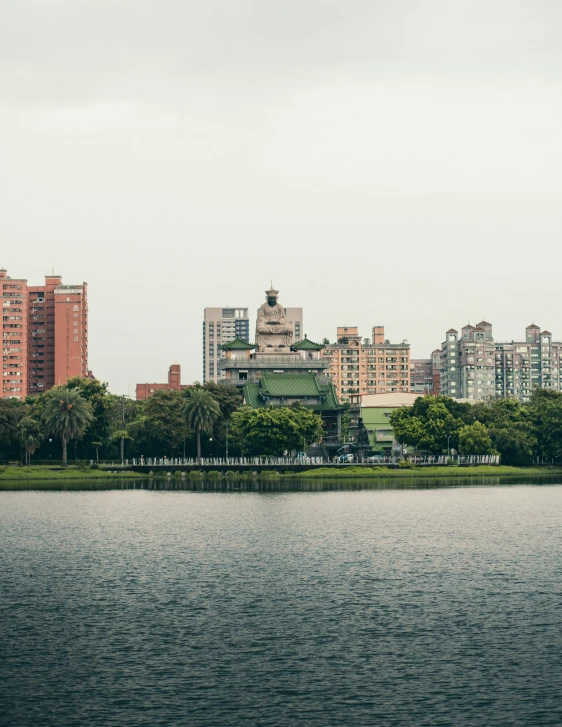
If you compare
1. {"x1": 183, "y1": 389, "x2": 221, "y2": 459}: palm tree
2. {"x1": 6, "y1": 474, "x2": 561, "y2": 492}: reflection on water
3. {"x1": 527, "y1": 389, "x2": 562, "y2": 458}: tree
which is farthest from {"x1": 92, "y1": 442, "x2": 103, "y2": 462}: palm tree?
{"x1": 527, "y1": 389, "x2": 562, "y2": 458}: tree

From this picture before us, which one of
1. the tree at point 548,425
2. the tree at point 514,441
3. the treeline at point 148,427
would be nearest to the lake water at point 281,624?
the treeline at point 148,427

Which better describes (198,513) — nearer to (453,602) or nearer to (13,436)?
(453,602)

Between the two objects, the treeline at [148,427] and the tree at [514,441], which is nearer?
the treeline at [148,427]

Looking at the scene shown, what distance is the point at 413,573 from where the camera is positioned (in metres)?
60.3

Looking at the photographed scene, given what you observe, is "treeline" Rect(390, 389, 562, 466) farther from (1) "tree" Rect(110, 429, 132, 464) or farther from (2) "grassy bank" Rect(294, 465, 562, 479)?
(1) "tree" Rect(110, 429, 132, 464)

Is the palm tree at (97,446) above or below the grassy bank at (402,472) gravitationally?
above

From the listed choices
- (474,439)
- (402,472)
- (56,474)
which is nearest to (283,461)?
(402,472)

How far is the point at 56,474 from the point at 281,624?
406 feet

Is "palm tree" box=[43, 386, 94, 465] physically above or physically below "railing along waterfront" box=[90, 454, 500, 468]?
above

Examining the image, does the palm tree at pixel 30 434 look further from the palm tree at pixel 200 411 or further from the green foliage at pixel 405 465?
the green foliage at pixel 405 465

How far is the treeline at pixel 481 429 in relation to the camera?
174500 mm

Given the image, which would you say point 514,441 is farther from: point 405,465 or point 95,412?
point 95,412

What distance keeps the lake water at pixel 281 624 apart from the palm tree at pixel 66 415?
253 ft

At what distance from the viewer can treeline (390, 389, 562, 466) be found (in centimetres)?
17450
